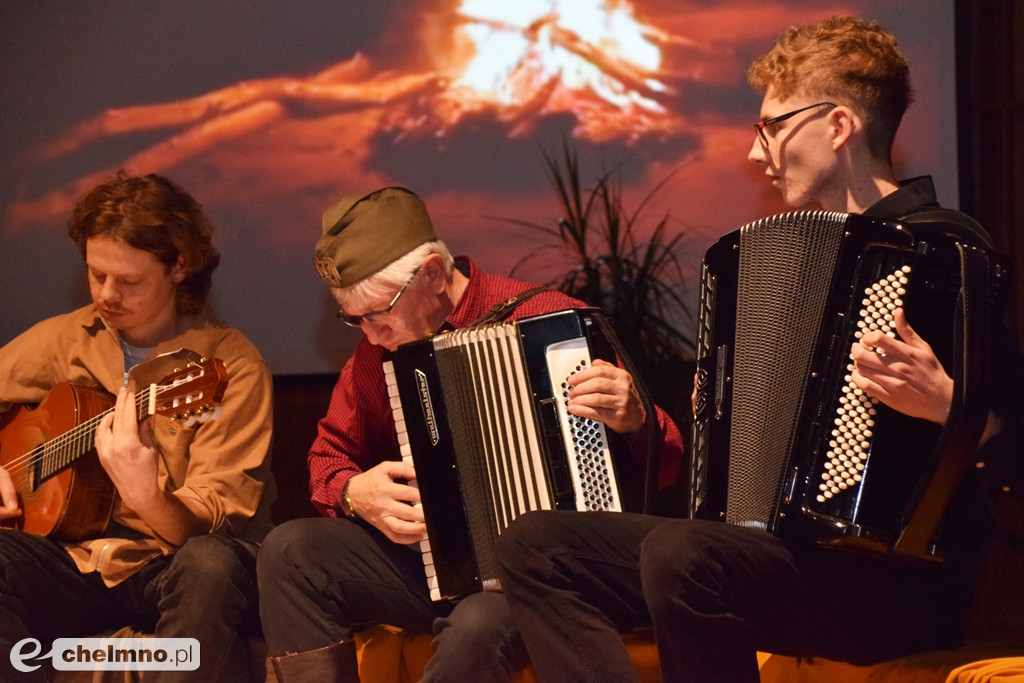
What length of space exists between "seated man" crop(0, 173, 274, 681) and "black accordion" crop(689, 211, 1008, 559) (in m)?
1.08

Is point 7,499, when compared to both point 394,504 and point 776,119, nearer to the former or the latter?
point 394,504

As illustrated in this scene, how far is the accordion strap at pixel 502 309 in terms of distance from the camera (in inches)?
90.7

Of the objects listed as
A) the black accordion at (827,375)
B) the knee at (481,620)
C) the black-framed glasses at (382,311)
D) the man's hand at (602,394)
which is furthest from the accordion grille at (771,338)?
the black-framed glasses at (382,311)

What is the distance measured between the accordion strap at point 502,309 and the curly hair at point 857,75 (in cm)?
65

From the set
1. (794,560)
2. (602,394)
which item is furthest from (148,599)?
(794,560)

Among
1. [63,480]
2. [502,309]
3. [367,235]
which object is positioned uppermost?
[367,235]

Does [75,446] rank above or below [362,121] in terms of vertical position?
below

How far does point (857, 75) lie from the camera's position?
2.12 m

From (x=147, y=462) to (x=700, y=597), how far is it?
1276 mm

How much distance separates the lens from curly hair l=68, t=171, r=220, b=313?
280 cm

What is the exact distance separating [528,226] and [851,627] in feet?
6.28

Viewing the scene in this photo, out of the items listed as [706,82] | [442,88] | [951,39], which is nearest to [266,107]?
[442,88]

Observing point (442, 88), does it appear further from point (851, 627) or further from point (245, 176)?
point (851, 627)

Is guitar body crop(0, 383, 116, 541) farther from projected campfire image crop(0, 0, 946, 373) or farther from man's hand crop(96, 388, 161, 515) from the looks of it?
projected campfire image crop(0, 0, 946, 373)
